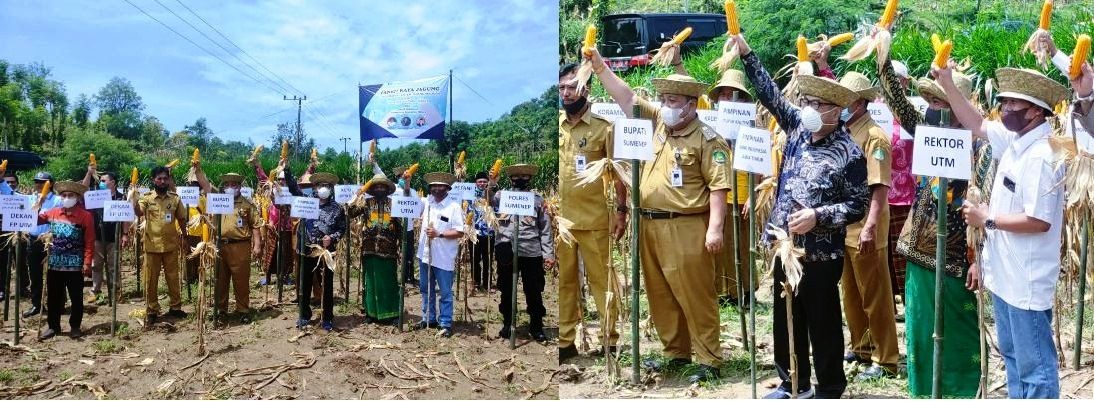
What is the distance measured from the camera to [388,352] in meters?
6.36

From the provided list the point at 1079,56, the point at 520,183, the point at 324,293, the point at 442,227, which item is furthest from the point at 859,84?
the point at 324,293

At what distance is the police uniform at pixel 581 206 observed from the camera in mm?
4723

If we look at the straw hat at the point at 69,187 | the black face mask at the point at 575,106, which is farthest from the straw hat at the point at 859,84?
the straw hat at the point at 69,187

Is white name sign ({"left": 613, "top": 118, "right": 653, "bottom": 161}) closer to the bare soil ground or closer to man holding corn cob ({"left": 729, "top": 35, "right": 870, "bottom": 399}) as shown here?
man holding corn cob ({"left": 729, "top": 35, "right": 870, "bottom": 399})

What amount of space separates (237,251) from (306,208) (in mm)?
1475

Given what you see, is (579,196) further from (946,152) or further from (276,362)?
(276,362)

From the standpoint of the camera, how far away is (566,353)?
4.93m

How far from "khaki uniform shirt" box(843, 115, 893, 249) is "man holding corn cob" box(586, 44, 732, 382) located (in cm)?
66

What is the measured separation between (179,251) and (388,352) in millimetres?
2859

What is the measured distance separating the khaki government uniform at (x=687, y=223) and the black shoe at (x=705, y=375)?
3 centimetres

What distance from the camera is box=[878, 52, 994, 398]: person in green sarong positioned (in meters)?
3.46

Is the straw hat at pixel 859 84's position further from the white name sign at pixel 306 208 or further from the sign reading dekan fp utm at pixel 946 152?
the white name sign at pixel 306 208

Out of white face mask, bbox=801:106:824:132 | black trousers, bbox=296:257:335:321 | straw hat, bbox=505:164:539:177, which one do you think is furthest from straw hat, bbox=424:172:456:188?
white face mask, bbox=801:106:824:132

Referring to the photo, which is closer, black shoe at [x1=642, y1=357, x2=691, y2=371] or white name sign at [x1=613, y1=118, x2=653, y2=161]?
white name sign at [x1=613, y1=118, x2=653, y2=161]
